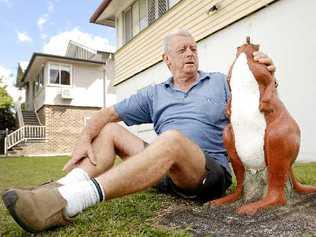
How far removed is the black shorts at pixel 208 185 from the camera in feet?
7.16

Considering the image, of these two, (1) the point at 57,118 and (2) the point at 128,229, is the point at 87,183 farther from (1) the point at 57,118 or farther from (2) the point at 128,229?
(1) the point at 57,118

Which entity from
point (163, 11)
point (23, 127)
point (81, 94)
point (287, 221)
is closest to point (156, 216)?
point (287, 221)

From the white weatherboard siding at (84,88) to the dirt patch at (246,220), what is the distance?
17.7m

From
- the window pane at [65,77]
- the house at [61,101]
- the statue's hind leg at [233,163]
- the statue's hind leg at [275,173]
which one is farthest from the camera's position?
the window pane at [65,77]

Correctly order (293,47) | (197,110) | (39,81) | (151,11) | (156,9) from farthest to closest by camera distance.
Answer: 1. (39,81)
2. (151,11)
3. (156,9)
4. (293,47)
5. (197,110)

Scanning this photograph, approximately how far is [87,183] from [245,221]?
0.74m

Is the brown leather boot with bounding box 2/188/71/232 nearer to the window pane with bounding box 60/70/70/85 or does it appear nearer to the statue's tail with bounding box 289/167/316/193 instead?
the statue's tail with bounding box 289/167/316/193

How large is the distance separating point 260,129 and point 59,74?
1831cm

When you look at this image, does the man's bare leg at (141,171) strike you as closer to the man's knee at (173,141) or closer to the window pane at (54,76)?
the man's knee at (173,141)

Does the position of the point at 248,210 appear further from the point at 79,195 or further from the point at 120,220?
the point at 79,195

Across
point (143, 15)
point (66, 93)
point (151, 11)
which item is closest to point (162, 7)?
point (151, 11)

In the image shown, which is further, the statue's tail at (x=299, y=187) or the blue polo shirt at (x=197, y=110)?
the blue polo shirt at (x=197, y=110)

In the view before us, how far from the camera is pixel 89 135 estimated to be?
2541mm

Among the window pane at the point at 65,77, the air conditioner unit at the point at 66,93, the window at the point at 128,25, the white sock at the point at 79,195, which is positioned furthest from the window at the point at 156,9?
the window pane at the point at 65,77
